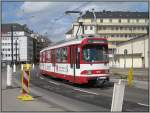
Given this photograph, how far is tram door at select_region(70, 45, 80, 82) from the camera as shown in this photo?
83.8 feet

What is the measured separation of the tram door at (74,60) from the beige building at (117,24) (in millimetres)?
127463

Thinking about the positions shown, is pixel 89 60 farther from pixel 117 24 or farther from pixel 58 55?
pixel 117 24

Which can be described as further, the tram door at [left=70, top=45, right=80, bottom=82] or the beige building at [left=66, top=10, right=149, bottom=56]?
the beige building at [left=66, top=10, right=149, bottom=56]

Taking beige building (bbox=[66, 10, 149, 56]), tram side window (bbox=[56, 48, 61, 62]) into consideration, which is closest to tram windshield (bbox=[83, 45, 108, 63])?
tram side window (bbox=[56, 48, 61, 62])

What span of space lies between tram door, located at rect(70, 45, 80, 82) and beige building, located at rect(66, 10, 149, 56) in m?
127

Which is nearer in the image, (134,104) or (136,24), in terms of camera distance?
(134,104)

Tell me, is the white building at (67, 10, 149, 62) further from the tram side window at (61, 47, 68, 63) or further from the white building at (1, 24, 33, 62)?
the tram side window at (61, 47, 68, 63)

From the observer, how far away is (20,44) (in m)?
173

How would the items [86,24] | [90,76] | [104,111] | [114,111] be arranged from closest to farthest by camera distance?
[114,111]
[104,111]
[90,76]
[86,24]

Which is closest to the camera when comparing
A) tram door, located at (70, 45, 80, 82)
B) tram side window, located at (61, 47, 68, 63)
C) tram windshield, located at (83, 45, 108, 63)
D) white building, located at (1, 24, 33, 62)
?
tram windshield, located at (83, 45, 108, 63)

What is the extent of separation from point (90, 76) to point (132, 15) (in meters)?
151

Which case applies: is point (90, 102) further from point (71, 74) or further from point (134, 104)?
point (71, 74)

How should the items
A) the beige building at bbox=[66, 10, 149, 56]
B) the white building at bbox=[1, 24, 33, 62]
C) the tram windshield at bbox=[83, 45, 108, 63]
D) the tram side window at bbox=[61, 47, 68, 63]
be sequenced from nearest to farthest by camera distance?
1. the tram windshield at bbox=[83, 45, 108, 63]
2. the tram side window at bbox=[61, 47, 68, 63]
3. the white building at bbox=[1, 24, 33, 62]
4. the beige building at bbox=[66, 10, 149, 56]

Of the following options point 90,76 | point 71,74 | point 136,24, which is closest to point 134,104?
point 90,76
